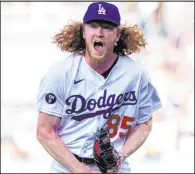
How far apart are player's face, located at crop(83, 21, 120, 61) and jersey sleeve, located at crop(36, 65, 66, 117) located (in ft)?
0.54

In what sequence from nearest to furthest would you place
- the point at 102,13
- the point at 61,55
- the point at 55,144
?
the point at 102,13
the point at 55,144
the point at 61,55

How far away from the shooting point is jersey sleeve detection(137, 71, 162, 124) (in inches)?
99.0

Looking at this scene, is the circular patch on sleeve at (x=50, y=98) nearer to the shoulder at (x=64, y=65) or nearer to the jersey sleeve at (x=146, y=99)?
the shoulder at (x=64, y=65)

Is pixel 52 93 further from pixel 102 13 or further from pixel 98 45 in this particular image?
pixel 102 13

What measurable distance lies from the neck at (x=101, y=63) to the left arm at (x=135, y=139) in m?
0.31

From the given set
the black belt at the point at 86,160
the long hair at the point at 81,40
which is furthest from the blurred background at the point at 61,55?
the black belt at the point at 86,160

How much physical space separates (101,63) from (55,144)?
404mm

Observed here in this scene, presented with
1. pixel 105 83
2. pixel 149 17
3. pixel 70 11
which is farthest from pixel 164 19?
pixel 105 83

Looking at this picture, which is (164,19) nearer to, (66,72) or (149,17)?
(149,17)

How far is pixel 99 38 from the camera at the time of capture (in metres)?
2.36

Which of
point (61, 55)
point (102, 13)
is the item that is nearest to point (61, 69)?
point (102, 13)

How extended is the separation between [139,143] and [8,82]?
4.33ft

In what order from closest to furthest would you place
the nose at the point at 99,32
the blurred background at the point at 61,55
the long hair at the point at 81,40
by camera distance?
the nose at the point at 99,32 → the long hair at the point at 81,40 → the blurred background at the point at 61,55

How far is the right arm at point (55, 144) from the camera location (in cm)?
245
